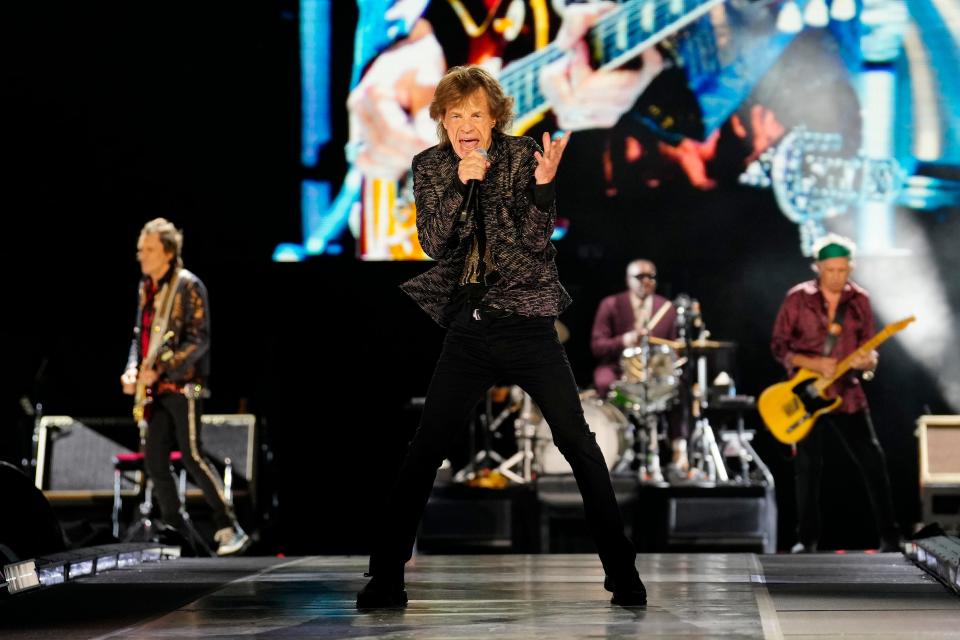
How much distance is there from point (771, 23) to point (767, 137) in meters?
0.82

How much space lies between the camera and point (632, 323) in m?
9.57

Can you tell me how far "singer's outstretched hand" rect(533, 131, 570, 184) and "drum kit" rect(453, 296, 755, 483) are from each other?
5202 millimetres

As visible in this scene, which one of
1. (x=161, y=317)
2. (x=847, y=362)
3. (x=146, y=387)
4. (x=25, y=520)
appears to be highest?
(x=161, y=317)

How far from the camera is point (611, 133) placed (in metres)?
9.70

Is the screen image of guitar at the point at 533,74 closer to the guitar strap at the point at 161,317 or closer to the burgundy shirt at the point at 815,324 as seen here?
the burgundy shirt at the point at 815,324

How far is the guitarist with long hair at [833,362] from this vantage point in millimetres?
7105

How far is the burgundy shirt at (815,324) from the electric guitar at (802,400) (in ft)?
0.27

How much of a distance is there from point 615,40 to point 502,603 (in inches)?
262

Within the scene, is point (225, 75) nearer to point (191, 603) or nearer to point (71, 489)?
point (71, 489)

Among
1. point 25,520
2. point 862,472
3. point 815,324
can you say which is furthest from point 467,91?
point 862,472

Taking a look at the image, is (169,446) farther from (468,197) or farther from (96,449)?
(468,197)

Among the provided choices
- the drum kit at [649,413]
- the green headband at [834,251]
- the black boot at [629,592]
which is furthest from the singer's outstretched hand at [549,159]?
the drum kit at [649,413]

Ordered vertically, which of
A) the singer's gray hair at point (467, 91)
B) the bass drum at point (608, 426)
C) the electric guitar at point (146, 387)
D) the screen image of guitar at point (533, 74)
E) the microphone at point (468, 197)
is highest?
the screen image of guitar at point (533, 74)

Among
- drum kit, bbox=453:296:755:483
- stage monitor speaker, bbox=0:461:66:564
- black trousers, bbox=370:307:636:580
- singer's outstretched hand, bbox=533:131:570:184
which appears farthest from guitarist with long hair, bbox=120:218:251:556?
singer's outstretched hand, bbox=533:131:570:184
